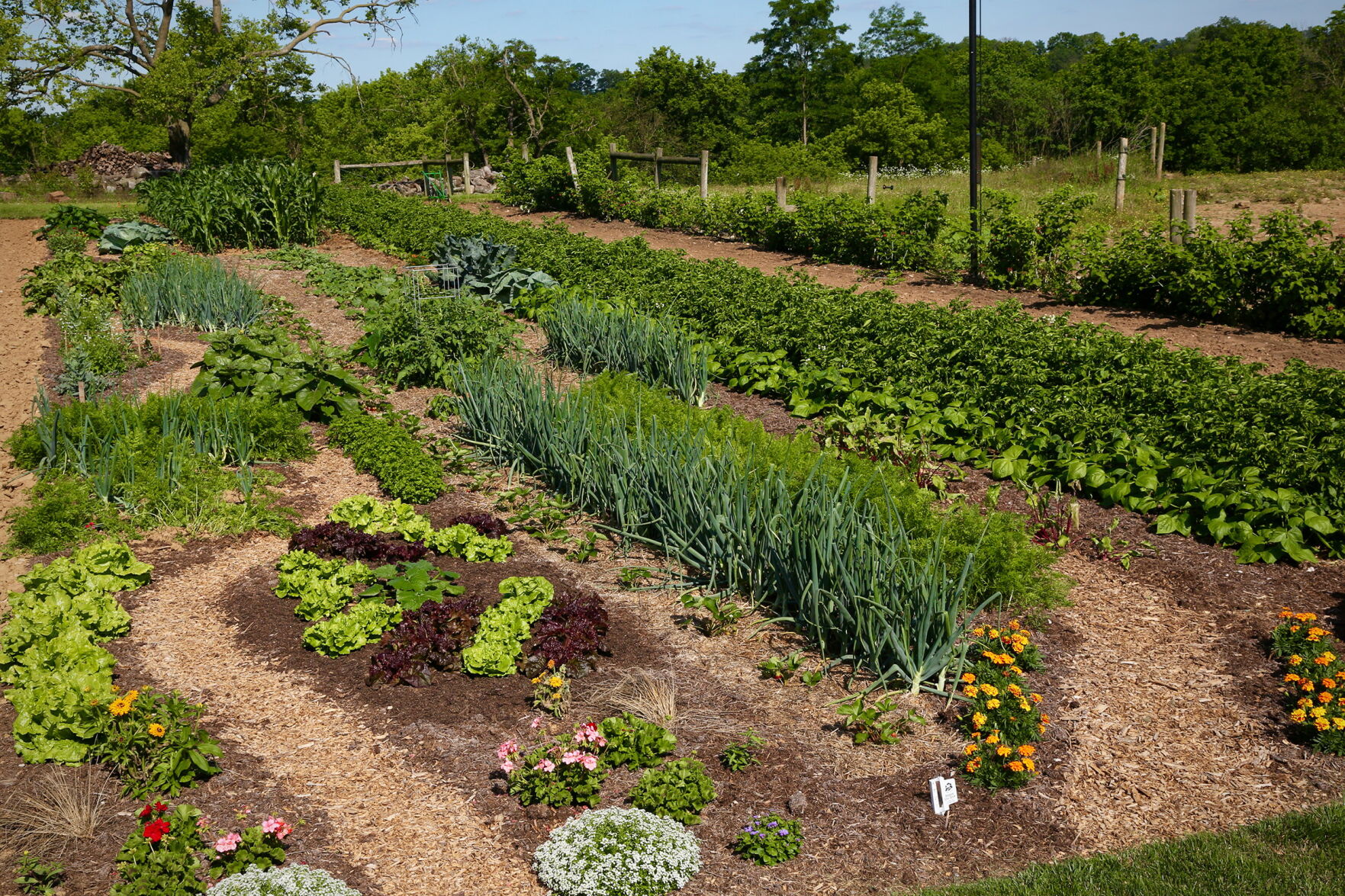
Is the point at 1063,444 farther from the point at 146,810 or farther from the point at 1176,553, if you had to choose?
the point at 146,810

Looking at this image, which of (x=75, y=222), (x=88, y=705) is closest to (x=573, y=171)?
(x=75, y=222)

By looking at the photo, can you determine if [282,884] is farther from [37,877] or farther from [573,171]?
[573,171]

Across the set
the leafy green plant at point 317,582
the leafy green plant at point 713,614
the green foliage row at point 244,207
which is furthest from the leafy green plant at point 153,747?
the green foliage row at point 244,207

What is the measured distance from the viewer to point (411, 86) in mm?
44875

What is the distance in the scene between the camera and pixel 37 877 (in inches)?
123

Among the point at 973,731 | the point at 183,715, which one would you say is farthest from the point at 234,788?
the point at 973,731

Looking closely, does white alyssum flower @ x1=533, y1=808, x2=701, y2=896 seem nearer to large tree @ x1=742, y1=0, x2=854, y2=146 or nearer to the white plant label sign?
the white plant label sign

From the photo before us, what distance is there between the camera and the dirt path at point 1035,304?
28.1ft

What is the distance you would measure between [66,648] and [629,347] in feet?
16.0

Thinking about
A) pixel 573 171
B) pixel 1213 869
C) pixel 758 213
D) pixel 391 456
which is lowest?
pixel 1213 869

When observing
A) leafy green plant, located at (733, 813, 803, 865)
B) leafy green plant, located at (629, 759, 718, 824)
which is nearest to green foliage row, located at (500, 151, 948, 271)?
leafy green plant, located at (629, 759, 718, 824)

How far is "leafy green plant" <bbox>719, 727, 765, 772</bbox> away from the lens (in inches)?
147

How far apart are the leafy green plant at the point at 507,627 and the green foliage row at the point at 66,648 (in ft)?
4.77

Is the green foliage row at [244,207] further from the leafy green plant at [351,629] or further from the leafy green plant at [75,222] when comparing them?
the leafy green plant at [351,629]
